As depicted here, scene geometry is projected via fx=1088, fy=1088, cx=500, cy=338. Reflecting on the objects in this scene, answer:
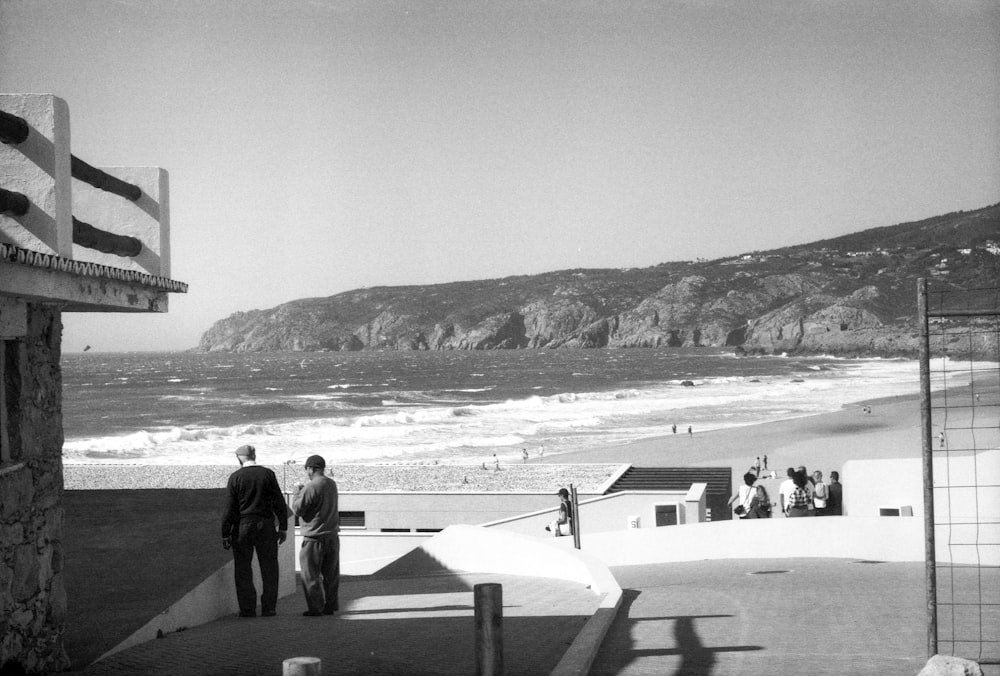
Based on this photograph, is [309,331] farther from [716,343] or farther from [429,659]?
[429,659]

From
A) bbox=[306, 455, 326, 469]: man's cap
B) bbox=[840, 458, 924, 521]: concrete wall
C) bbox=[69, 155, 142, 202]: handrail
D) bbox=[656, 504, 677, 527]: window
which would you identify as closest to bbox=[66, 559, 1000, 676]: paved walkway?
bbox=[306, 455, 326, 469]: man's cap

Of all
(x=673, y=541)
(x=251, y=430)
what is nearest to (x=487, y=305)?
(x=251, y=430)

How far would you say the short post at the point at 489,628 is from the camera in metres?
4.11

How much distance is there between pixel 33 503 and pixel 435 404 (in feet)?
235

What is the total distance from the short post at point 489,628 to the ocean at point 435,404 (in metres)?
35.9

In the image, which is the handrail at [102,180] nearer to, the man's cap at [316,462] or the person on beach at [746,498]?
the man's cap at [316,462]

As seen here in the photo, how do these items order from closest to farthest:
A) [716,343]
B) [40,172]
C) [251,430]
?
[40,172] → [251,430] → [716,343]

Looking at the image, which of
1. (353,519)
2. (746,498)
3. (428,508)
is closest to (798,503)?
(746,498)

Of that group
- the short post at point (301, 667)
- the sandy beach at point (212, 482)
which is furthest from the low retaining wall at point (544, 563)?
the sandy beach at point (212, 482)

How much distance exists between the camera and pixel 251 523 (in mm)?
7195

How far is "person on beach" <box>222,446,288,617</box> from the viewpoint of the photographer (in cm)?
712

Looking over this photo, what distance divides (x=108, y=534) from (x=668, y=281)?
596 feet

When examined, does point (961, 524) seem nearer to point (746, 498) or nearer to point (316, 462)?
point (316, 462)

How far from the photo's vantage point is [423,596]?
8516mm
